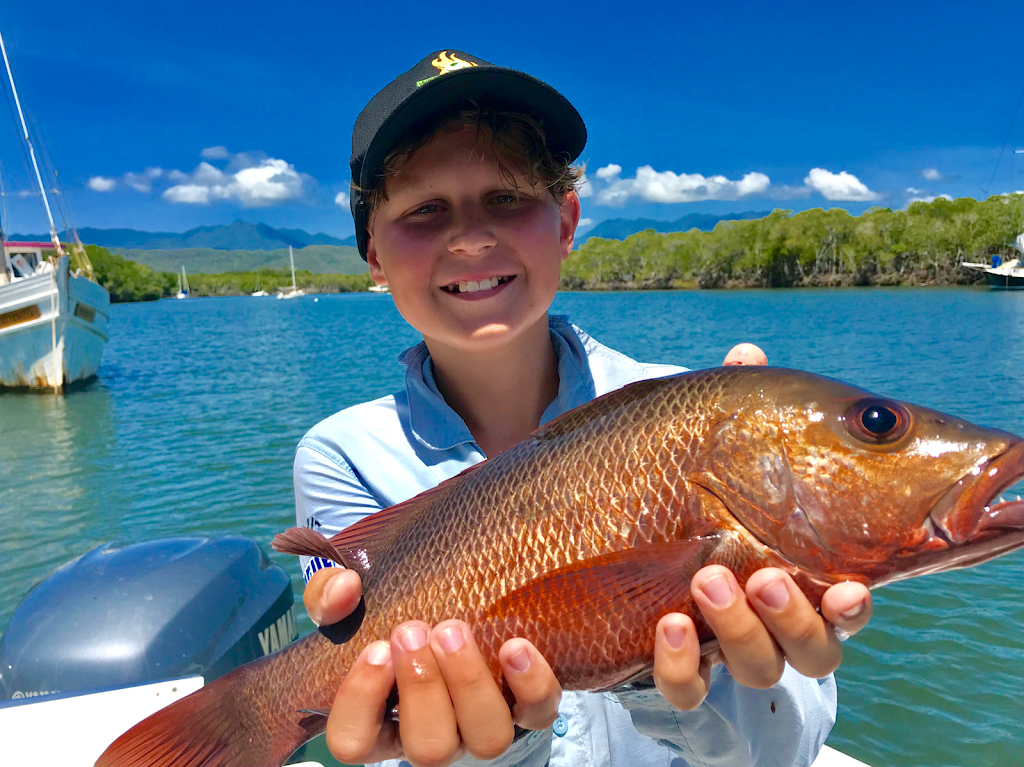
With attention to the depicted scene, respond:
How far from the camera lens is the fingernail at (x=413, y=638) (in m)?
1.62

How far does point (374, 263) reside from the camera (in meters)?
3.09

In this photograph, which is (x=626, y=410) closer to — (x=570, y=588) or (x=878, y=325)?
(x=570, y=588)

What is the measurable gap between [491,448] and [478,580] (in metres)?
1.27

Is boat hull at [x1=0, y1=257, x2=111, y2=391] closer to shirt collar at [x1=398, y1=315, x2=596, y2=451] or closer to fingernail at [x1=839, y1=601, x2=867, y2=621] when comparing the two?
shirt collar at [x1=398, y1=315, x2=596, y2=451]

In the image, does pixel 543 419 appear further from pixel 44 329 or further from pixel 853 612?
pixel 44 329

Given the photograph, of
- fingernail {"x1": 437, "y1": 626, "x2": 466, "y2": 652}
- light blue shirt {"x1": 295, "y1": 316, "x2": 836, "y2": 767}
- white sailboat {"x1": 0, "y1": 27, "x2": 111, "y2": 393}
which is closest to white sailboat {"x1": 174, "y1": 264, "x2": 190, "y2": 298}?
white sailboat {"x1": 0, "y1": 27, "x2": 111, "y2": 393}

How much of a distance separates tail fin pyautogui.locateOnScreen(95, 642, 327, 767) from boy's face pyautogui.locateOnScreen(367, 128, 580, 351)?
133cm

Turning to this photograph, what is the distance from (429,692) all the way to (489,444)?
1353 mm

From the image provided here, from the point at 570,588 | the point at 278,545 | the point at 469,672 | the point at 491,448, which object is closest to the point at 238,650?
the point at 491,448

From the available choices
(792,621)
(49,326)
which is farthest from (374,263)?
(49,326)

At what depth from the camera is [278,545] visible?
1861 millimetres

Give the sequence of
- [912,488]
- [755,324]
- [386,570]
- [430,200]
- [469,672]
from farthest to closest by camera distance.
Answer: [755,324] < [430,200] < [386,570] < [469,672] < [912,488]

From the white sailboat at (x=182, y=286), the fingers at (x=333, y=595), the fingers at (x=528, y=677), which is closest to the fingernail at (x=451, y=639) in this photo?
the fingers at (x=528, y=677)

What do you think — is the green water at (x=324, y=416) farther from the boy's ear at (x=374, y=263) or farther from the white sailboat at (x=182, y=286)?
the white sailboat at (x=182, y=286)
